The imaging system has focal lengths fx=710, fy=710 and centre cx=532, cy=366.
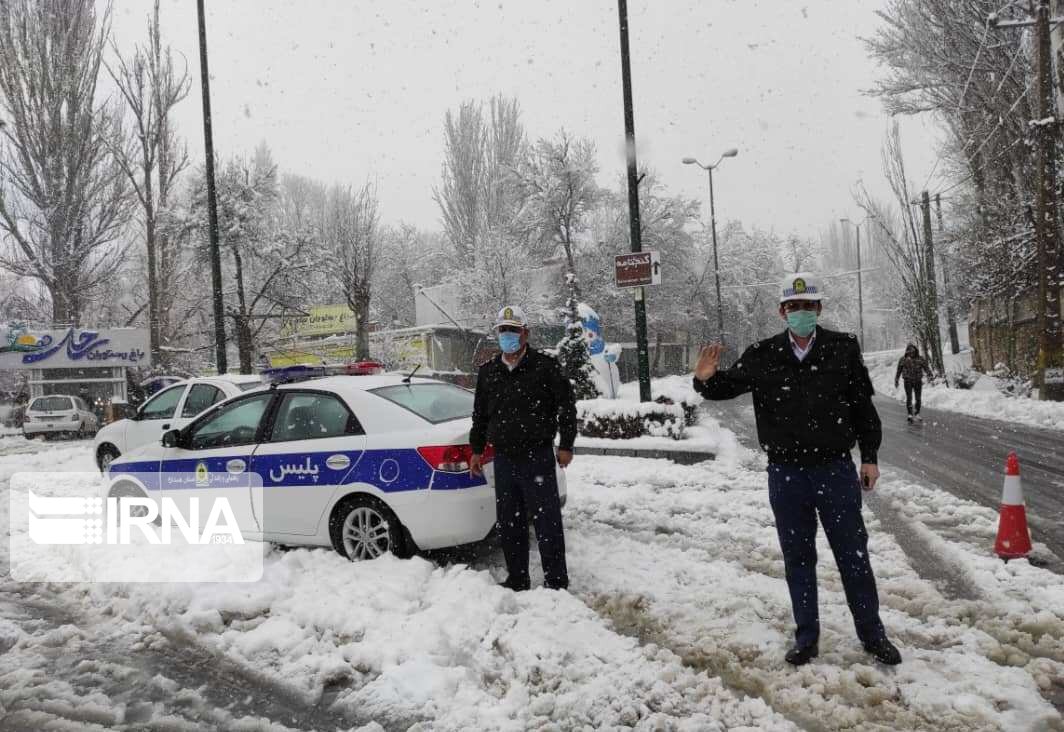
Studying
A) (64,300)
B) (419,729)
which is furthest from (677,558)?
(64,300)

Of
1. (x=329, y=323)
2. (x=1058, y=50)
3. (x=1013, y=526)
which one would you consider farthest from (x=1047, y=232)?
(x=329, y=323)

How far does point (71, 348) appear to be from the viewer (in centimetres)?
2381

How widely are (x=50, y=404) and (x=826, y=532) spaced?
22.4 m

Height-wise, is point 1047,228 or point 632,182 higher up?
point 632,182

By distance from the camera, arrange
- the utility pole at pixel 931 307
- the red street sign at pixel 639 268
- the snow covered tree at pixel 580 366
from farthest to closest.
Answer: the utility pole at pixel 931 307 → the snow covered tree at pixel 580 366 → the red street sign at pixel 639 268

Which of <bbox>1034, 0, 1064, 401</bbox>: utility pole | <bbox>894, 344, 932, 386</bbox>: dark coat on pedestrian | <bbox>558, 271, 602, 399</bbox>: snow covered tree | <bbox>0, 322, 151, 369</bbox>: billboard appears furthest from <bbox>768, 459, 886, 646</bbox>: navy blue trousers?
<bbox>0, 322, 151, 369</bbox>: billboard

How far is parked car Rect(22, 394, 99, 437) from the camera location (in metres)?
19.7

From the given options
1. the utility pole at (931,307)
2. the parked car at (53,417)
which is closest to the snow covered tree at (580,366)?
the utility pole at (931,307)

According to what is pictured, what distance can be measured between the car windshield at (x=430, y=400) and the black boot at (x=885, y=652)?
3088mm

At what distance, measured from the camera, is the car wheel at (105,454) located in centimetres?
956

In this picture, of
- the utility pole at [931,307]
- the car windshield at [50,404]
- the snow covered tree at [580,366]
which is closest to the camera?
the snow covered tree at [580,366]

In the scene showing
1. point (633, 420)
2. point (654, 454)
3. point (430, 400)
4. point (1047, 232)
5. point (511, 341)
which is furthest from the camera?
point (1047, 232)

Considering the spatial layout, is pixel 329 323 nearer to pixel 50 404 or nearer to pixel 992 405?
pixel 50 404

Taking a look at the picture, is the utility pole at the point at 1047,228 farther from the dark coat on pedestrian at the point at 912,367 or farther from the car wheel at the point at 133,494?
the car wheel at the point at 133,494
